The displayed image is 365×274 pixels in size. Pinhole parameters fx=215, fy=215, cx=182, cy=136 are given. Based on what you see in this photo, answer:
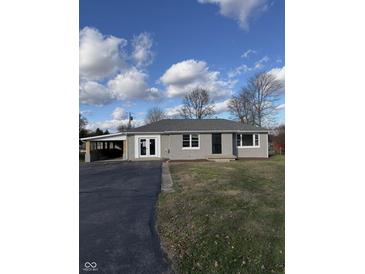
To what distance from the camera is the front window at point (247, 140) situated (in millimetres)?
16297

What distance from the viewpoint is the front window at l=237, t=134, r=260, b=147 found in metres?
16.3

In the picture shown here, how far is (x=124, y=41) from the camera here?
3.68 metres

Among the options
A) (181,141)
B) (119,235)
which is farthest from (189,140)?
(119,235)

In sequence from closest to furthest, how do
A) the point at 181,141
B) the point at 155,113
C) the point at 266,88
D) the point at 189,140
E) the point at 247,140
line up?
the point at 266,88 → the point at 155,113 → the point at 181,141 → the point at 189,140 → the point at 247,140

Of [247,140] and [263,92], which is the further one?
[247,140]

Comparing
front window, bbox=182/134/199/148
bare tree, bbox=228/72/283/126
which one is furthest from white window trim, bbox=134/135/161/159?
bare tree, bbox=228/72/283/126

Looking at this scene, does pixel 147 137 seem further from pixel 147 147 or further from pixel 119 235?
pixel 119 235

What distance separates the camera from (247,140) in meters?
16.6

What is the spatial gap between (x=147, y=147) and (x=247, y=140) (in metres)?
7.65

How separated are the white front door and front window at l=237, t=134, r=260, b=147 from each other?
643 cm

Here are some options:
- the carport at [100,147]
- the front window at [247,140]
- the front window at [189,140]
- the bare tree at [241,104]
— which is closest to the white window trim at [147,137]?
the carport at [100,147]
